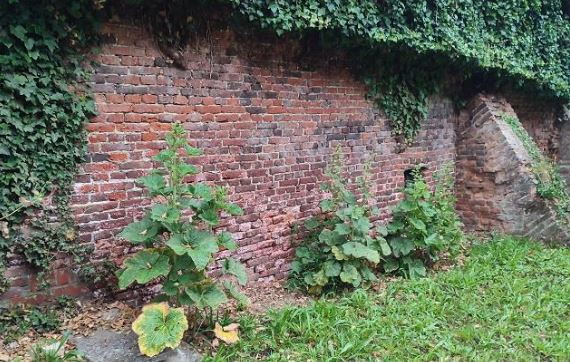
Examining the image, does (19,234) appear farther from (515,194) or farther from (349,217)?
(515,194)

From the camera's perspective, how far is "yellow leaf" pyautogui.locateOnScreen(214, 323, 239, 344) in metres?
3.64

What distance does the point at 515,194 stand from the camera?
23.6 feet

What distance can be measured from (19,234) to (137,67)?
162 centimetres

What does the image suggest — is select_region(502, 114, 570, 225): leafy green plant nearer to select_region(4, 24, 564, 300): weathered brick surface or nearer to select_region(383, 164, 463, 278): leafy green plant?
select_region(4, 24, 564, 300): weathered brick surface

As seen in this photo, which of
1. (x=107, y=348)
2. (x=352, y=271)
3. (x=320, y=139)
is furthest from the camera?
(x=320, y=139)

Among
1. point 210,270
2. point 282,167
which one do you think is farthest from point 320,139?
point 210,270

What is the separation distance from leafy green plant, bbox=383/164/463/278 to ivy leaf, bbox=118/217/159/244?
3.08 metres

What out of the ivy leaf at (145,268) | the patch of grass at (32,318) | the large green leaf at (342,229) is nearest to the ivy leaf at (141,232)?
the ivy leaf at (145,268)

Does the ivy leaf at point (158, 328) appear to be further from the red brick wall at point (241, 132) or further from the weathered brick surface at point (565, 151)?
the weathered brick surface at point (565, 151)

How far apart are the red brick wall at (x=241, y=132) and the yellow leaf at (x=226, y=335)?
105 centimetres

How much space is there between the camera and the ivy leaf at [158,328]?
313 centimetres

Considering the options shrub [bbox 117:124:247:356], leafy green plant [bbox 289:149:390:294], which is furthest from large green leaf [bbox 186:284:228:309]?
leafy green plant [bbox 289:149:390:294]

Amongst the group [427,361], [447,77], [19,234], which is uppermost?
[447,77]

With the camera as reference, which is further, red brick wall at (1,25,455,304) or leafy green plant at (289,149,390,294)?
leafy green plant at (289,149,390,294)
